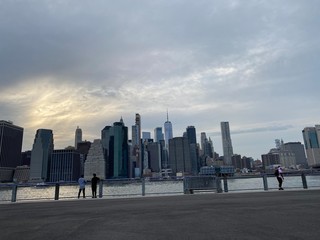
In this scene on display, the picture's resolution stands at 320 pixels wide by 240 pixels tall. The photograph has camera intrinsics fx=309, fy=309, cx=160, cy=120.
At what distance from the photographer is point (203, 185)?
2134 cm

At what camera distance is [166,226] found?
7527 mm

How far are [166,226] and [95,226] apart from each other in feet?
6.16

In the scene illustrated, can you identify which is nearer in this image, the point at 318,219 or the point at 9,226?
the point at 318,219

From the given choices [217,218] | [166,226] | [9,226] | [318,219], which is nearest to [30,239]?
[9,226]

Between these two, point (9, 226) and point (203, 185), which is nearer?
point (9, 226)

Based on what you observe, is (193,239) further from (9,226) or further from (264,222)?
(9,226)

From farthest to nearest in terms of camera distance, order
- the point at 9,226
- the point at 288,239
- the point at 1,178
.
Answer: the point at 1,178
the point at 9,226
the point at 288,239

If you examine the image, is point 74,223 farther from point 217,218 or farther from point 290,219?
point 290,219

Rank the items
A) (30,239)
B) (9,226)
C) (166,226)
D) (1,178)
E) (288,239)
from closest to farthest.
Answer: (288,239), (30,239), (166,226), (9,226), (1,178)

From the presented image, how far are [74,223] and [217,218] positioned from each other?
13.1 ft

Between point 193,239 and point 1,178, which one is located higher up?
point 1,178

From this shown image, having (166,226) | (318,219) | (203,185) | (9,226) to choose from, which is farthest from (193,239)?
(203,185)

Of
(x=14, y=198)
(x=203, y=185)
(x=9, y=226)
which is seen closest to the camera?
(x=9, y=226)

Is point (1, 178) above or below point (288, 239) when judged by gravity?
above
